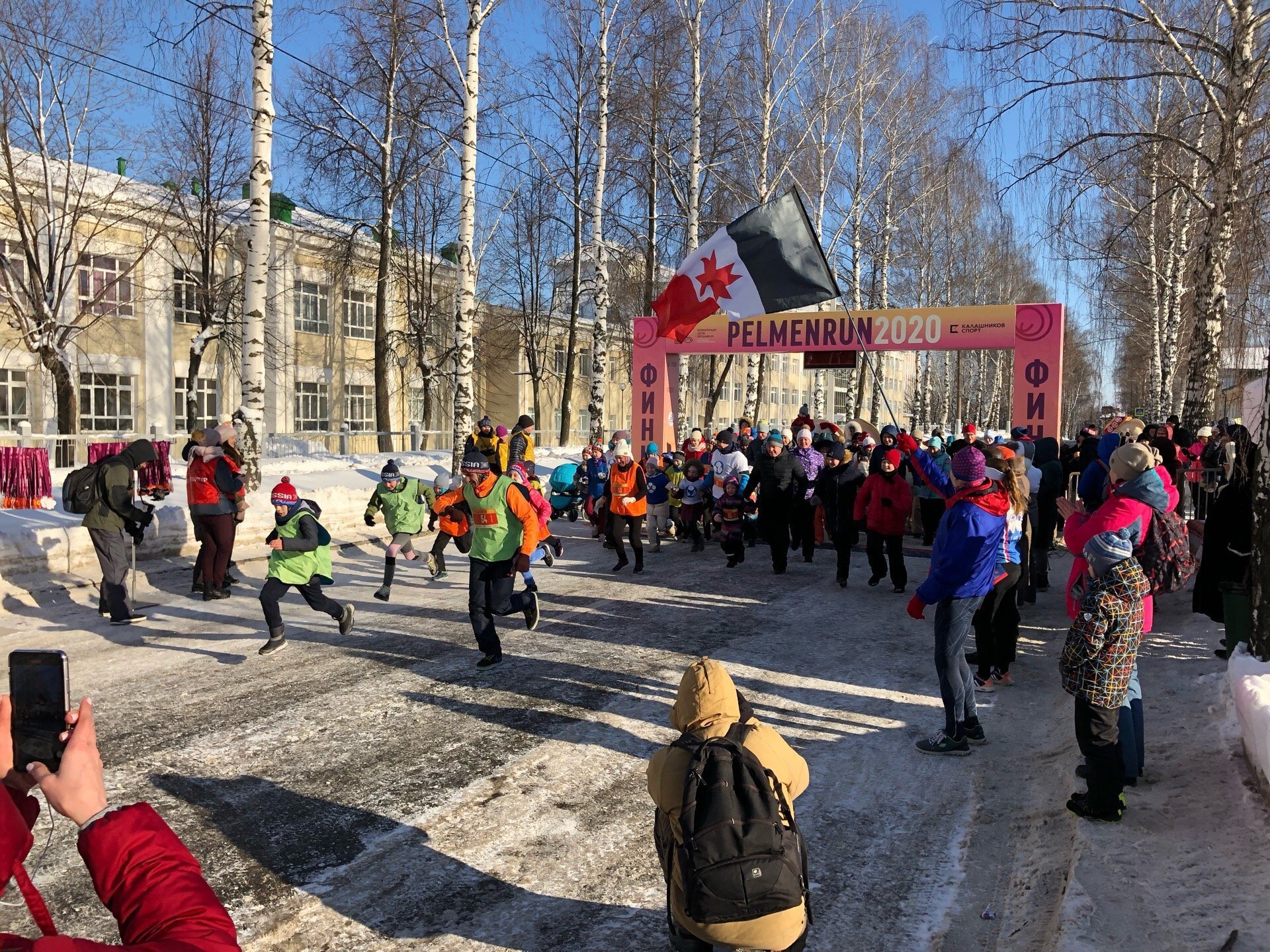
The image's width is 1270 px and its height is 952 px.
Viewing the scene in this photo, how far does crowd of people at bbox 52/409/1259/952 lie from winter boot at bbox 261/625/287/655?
0.02m

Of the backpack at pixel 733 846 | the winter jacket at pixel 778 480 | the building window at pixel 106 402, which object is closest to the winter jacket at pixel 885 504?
the winter jacket at pixel 778 480

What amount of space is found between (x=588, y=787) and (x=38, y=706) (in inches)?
146

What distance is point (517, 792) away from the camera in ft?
16.7

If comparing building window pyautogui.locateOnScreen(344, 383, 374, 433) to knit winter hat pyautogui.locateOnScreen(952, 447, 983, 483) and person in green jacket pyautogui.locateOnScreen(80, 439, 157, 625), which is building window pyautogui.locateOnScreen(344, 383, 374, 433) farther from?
knit winter hat pyautogui.locateOnScreen(952, 447, 983, 483)

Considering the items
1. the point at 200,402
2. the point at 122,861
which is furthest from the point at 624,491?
the point at 200,402

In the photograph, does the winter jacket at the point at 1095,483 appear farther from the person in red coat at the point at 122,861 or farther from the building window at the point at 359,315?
the building window at the point at 359,315

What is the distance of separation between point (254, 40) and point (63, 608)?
9266 mm

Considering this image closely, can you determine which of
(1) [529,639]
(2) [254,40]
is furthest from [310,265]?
(1) [529,639]

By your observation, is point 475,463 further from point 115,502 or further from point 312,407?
point 312,407

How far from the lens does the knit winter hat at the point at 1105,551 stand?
14.9 feet

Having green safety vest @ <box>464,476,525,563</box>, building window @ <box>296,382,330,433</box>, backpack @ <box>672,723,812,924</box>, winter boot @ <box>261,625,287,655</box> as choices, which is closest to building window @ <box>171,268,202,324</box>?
building window @ <box>296,382,330,433</box>

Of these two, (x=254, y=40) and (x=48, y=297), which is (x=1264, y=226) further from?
(x=48, y=297)

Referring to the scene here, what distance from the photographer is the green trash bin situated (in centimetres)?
603

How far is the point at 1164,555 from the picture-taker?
21.6 ft
